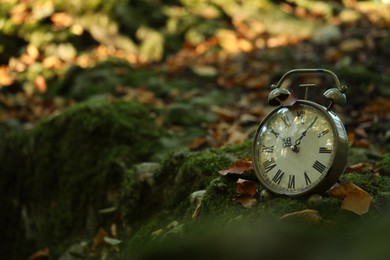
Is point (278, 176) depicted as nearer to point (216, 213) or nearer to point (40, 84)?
point (216, 213)

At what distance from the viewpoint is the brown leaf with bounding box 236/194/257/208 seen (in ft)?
7.40

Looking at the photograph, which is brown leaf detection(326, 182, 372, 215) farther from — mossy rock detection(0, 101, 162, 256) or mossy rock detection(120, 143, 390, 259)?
mossy rock detection(0, 101, 162, 256)

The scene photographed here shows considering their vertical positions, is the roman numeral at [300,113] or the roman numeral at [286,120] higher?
the roman numeral at [300,113]

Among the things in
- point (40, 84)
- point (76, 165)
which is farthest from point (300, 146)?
point (40, 84)

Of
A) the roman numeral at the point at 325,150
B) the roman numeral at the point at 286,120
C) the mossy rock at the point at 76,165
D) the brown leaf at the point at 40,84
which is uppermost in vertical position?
the roman numeral at the point at 286,120

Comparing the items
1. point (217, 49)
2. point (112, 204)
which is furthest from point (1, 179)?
Result: point (217, 49)

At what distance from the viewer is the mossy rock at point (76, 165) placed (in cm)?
375

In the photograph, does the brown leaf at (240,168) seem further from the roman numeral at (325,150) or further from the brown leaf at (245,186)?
the roman numeral at (325,150)

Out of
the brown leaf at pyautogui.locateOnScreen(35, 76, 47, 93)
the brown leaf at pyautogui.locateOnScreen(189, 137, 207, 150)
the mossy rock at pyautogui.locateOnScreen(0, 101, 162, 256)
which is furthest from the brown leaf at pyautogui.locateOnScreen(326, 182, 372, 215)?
the brown leaf at pyautogui.locateOnScreen(35, 76, 47, 93)

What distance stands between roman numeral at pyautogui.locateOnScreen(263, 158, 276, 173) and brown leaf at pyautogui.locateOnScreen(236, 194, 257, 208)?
15 centimetres

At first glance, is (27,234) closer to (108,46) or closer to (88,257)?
(88,257)

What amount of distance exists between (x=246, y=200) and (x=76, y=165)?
82.4 inches

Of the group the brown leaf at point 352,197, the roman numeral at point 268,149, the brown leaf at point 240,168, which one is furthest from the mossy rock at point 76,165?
the brown leaf at point 352,197

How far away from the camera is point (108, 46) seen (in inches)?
279
